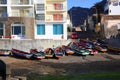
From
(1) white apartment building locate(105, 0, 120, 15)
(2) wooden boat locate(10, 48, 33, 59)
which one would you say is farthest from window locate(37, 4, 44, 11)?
(1) white apartment building locate(105, 0, 120, 15)

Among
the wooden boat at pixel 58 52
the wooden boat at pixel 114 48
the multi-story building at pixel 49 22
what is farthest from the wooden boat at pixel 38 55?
the multi-story building at pixel 49 22

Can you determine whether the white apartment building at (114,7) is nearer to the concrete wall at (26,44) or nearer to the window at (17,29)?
the window at (17,29)

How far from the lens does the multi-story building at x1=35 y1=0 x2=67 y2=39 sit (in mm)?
69625

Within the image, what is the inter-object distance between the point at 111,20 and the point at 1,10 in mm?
22062

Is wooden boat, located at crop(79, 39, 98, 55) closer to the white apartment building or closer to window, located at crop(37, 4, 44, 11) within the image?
window, located at crop(37, 4, 44, 11)

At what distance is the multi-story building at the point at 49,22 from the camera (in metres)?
69.6

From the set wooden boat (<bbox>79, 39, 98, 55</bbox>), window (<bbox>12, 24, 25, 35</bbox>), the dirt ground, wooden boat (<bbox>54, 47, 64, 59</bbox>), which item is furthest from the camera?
window (<bbox>12, 24, 25, 35</bbox>)

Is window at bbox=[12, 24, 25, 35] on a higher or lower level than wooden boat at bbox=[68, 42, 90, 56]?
higher

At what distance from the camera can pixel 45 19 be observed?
70250 mm

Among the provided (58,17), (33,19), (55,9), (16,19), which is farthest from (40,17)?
(16,19)

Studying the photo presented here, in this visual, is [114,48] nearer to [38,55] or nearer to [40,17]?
[38,55]

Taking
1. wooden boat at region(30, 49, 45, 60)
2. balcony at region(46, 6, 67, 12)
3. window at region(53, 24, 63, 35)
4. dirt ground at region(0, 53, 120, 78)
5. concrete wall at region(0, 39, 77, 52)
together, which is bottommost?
dirt ground at region(0, 53, 120, 78)

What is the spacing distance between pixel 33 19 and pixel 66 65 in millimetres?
20954

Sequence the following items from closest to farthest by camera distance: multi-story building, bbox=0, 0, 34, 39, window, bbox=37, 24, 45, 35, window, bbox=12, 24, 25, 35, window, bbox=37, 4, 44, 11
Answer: multi-story building, bbox=0, 0, 34, 39 → window, bbox=12, 24, 25, 35 → window, bbox=37, 24, 45, 35 → window, bbox=37, 4, 44, 11
